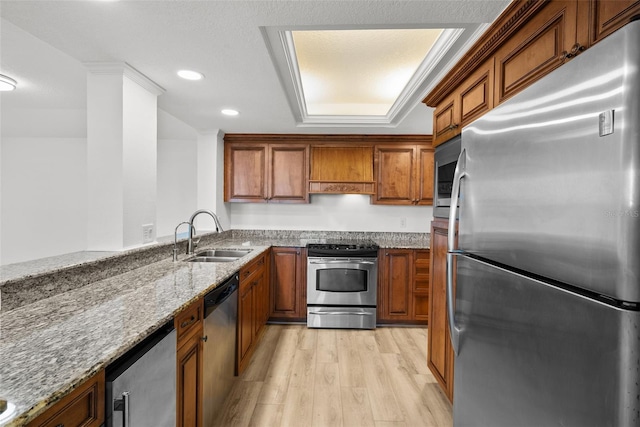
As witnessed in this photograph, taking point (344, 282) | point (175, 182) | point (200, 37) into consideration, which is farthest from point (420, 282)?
point (175, 182)

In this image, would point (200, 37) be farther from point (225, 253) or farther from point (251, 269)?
point (225, 253)

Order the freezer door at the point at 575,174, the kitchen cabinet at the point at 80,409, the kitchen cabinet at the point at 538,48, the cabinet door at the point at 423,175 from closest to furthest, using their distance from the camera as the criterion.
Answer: the freezer door at the point at 575,174 → the kitchen cabinet at the point at 80,409 → the kitchen cabinet at the point at 538,48 → the cabinet door at the point at 423,175

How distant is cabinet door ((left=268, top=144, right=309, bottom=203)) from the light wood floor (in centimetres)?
165

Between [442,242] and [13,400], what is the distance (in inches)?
80.0

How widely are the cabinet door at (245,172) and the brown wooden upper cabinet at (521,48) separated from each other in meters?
2.38

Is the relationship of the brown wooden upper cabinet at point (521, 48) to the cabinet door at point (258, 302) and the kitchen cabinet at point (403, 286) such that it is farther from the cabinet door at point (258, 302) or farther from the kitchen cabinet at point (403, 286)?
the cabinet door at point (258, 302)

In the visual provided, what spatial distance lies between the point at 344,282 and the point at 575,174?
285 cm

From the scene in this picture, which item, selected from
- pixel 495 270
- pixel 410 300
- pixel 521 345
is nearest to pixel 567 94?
pixel 495 270

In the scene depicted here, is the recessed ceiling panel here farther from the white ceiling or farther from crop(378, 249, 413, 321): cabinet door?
crop(378, 249, 413, 321): cabinet door

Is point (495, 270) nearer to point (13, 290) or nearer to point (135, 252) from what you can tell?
point (13, 290)

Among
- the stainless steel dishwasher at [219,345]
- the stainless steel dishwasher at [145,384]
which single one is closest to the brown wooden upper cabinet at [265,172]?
the stainless steel dishwasher at [219,345]

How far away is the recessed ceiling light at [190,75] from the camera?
2096mm

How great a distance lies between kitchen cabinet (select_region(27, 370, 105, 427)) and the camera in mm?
693

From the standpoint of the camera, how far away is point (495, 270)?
0.97 meters
